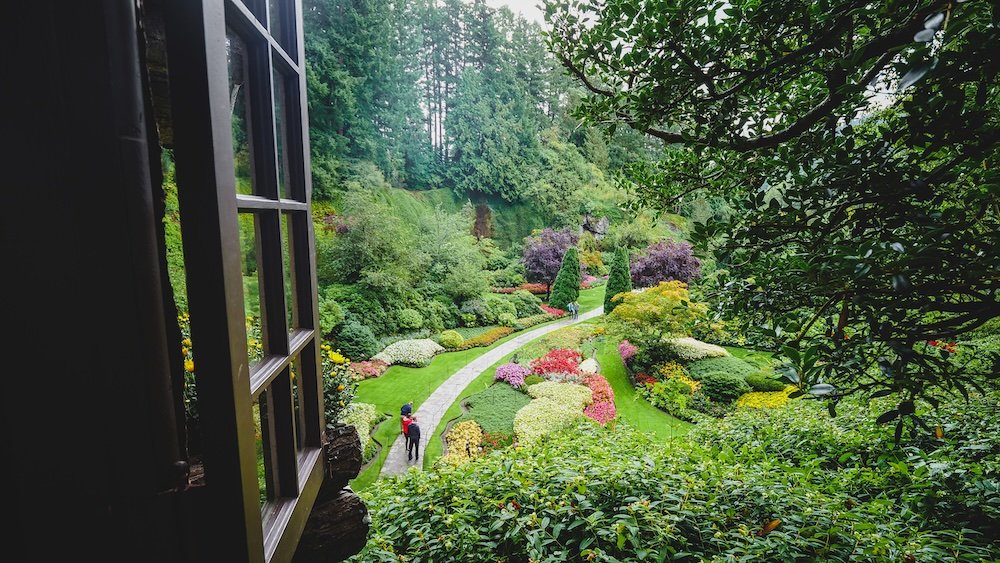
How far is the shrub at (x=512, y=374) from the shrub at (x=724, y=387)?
13.6 feet

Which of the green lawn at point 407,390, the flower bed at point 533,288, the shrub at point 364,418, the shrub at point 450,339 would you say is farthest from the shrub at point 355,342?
the flower bed at point 533,288

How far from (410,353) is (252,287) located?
11.4m

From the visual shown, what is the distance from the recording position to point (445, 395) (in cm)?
1008

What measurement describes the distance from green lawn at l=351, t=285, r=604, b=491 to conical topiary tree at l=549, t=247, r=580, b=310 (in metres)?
5.05

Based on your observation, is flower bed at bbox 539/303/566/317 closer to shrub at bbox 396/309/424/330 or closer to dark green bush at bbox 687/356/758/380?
shrub at bbox 396/309/424/330

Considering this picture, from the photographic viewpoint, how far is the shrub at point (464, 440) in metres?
7.46

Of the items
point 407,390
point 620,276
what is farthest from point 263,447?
point 620,276

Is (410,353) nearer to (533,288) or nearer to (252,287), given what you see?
(533,288)

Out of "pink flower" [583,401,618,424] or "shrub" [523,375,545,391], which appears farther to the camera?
"shrub" [523,375,545,391]

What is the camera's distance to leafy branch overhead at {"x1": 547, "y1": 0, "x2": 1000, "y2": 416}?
48.2 inches

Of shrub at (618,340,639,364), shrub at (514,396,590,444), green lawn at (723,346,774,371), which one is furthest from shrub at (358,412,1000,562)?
shrub at (618,340,639,364)

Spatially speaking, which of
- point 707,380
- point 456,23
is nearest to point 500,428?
point 707,380

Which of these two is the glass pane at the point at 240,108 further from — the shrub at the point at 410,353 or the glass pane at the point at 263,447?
the shrub at the point at 410,353

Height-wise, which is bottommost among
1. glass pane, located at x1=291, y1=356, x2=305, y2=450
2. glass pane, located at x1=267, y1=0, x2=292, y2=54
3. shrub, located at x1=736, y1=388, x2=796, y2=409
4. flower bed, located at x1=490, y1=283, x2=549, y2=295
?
shrub, located at x1=736, y1=388, x2=796, y2=409
